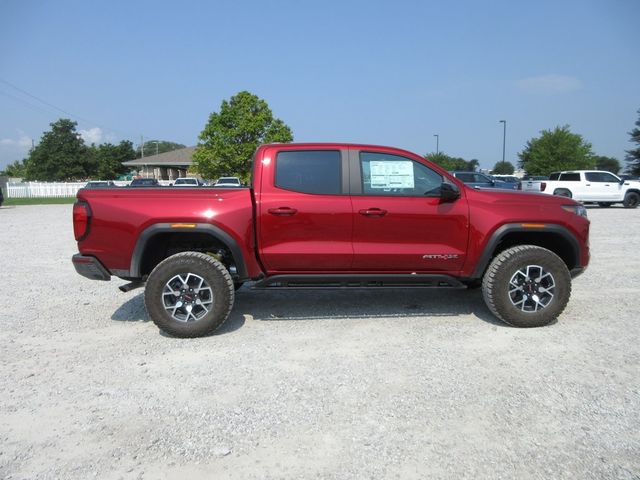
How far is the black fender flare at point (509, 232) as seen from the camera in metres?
4.51

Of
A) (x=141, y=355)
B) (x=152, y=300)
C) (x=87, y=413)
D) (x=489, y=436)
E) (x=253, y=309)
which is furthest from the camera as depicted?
(x=253, y=309)

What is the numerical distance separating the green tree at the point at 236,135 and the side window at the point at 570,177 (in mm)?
22690

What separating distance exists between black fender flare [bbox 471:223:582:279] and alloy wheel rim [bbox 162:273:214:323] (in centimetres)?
267

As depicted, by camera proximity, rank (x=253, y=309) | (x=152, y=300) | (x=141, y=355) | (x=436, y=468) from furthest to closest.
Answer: (x=253, y=309), (x=152, y=300), (x=141, y=355), (x=436, y=468)

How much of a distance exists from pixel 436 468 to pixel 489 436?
0.49 meters

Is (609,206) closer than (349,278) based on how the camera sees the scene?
No

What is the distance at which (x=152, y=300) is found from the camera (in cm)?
424

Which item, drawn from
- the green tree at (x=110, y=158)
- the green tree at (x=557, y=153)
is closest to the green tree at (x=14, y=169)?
the green tree at (x=110, y=158)

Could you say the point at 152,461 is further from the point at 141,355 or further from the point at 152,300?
the point at 152,300

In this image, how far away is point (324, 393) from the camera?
3246 millimetres

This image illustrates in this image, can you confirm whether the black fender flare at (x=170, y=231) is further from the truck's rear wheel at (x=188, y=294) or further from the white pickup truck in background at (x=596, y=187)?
the white pickup truck in background at (x=596, y=187)

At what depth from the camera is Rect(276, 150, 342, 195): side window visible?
14.8 feet

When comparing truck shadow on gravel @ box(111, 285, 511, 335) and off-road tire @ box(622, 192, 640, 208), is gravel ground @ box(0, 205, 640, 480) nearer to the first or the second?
truck shadow on gravel @ box(111, 285, 511, 335)

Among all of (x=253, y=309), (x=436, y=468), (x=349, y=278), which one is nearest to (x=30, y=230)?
(x=253, y=309)
